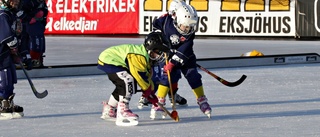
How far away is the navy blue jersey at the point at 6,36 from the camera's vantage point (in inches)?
312

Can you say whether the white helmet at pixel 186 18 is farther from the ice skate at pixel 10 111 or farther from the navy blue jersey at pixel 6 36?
the ice skate at pixel 10 111

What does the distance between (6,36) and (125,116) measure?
1.31 metres

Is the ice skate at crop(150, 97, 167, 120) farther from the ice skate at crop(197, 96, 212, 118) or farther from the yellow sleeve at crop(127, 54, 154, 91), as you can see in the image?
the yellow sleeve at crop(127, 54, 154, 91)

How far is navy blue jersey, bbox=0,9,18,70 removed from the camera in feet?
26.0

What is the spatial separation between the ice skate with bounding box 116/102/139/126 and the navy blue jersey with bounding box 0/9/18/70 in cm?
117

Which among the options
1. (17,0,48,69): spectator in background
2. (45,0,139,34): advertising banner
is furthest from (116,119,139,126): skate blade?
(45,0,139,34): advertising banner

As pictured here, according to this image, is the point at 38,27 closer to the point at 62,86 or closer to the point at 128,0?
the point at 62,86

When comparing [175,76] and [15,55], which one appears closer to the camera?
[15,55]

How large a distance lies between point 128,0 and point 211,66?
795 centimetres

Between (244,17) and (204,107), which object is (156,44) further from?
(244,17)

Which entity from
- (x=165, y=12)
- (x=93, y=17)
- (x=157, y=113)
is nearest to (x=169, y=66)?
(x=157, y=113)

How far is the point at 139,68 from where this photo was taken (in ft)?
23.8

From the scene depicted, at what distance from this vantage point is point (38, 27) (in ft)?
41.5

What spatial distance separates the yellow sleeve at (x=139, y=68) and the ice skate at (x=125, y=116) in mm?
252
